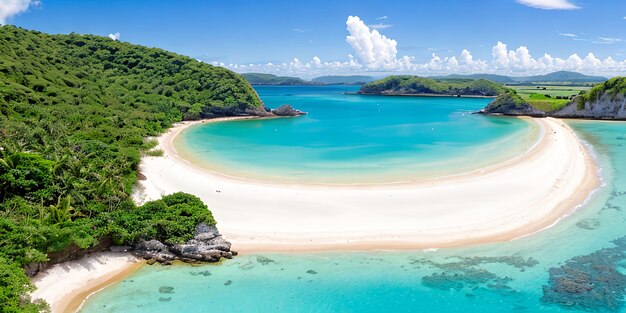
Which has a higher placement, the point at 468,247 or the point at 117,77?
the point at 117,77

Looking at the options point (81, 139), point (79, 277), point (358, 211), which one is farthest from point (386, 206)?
point (81, 139)

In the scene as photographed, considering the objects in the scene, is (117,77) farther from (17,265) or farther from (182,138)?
(17,265)

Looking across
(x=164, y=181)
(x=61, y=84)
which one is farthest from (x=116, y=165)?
(x=61, y=84)

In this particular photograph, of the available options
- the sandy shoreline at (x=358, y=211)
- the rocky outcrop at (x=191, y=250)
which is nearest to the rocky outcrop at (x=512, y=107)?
the sandy shoreline at (x=358, y=211)

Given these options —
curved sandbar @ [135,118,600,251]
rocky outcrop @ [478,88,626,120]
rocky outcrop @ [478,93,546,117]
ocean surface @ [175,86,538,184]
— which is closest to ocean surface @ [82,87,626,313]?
curved sandbar @ [135,118,600,251]

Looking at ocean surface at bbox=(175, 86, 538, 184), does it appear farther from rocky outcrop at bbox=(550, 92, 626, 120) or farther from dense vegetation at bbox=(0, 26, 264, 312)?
rocky outcrop at bbox=(550, 92, 626, 120)
